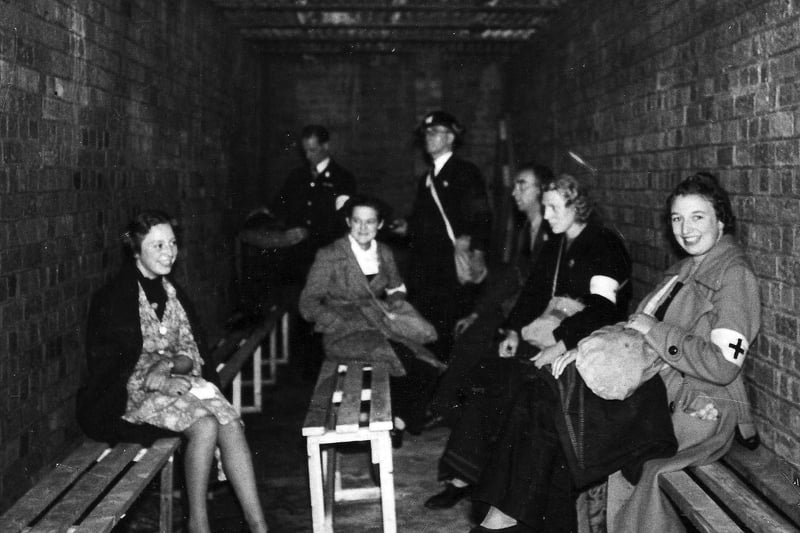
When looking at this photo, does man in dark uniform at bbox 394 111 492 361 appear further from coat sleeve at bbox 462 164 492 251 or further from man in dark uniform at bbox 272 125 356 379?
man in dark uniform at bbox 272 125 356 379

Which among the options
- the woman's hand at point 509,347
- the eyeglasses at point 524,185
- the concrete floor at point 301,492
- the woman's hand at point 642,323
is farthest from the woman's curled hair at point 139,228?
the eyeglasses at point 524,185

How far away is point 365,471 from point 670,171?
2.38m

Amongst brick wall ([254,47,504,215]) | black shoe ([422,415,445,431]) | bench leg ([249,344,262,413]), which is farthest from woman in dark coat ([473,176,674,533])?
brick wall ([254,47,504,215])

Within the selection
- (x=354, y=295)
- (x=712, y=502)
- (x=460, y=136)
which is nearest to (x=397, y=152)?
(x=460, y=136)

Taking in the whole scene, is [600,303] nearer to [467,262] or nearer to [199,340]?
[467,262]

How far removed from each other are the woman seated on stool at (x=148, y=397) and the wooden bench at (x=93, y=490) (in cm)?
10

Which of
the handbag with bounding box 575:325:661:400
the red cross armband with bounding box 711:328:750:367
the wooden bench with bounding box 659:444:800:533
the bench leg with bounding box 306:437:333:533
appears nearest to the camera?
the wooden bench with bounding box 659:444:800:533

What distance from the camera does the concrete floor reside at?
4.57 metres

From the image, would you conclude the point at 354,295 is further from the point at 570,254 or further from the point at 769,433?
the point at 769,433

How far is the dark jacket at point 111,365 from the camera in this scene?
409cm

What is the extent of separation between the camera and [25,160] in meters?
3.73

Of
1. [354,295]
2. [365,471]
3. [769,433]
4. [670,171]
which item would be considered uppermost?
[670,171]

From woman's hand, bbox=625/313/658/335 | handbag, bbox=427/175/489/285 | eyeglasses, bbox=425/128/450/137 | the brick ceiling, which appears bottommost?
woman's hand, bbox=625/313/658/335

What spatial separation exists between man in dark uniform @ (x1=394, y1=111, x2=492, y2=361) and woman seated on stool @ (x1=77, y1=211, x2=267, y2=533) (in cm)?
240
